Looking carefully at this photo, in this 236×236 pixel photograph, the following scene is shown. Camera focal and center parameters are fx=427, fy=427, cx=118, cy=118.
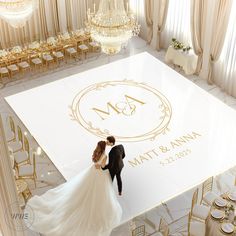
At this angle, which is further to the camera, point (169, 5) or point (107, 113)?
point (169, 5)

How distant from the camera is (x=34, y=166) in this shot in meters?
8.25

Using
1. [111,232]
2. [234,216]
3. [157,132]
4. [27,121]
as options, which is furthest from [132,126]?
[234,216]

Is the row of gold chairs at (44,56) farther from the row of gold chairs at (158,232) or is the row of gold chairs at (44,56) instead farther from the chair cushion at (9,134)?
the row of gold chairs at (158,232)

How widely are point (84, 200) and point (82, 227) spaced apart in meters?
0.44

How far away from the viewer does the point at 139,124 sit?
10047 millimetres

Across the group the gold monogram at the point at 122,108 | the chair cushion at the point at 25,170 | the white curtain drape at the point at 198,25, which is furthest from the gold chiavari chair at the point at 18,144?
the white curtain drape at the point at 198,25

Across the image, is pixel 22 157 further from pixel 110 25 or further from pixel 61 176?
pixel 110 25

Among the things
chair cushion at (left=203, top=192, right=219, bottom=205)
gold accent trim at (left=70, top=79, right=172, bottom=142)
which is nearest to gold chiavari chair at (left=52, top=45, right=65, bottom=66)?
gold accent trim at (left=70, top=79, right=172, bottom=142)

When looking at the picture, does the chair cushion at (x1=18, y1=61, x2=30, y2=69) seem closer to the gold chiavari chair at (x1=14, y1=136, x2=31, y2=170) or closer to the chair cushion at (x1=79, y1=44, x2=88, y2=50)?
the chair cushion at (x1=79, y1=44, x2=88, y2=50)

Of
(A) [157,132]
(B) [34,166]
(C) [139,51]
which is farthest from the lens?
(C) [139,51]

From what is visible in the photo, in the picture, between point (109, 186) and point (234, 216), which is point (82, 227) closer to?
point (109, 186)

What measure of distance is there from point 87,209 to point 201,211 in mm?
1943

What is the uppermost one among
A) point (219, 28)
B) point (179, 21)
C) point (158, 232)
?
point (219, 28)

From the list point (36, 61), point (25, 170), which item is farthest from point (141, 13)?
point (25, 170)
